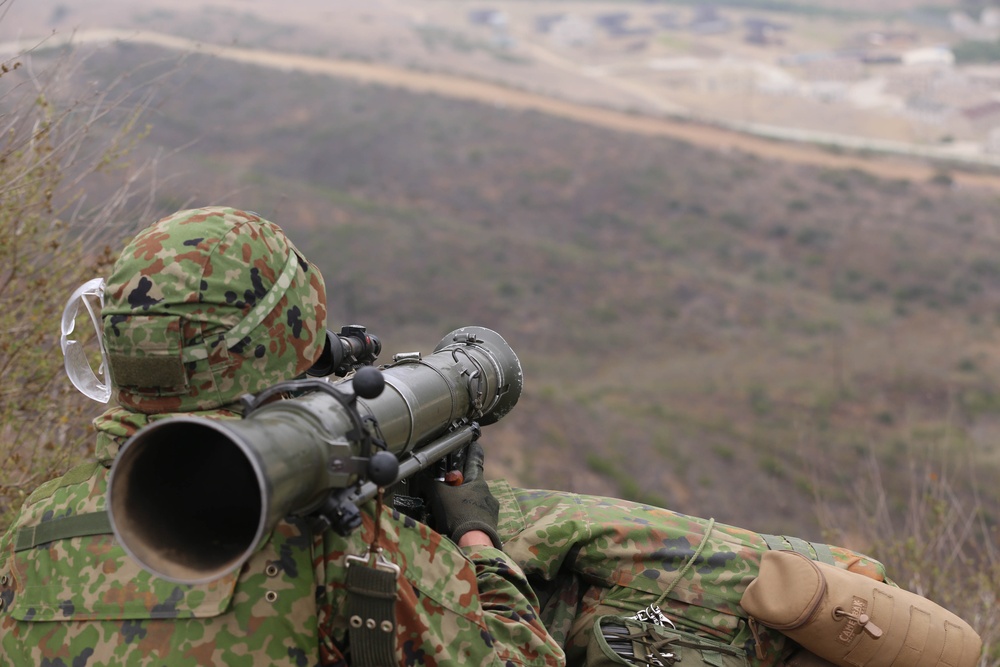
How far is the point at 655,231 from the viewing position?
93.6 feet

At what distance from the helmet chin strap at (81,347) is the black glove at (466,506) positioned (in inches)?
34.8

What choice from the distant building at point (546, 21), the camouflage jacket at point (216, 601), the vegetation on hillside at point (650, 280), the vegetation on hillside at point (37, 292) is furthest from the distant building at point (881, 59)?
the camouflage jacket at point (216, 601)

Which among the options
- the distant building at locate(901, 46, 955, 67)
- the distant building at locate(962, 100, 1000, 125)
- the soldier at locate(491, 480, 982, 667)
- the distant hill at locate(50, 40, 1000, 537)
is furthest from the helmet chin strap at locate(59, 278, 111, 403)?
the distant building at locate(901, 46, 955, 67)

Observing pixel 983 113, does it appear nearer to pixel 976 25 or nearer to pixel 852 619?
pixel 976 25

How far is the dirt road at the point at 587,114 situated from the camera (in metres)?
34.7

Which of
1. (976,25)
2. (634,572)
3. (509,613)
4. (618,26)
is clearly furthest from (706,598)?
(618,26)

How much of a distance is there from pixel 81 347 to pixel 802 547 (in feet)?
6.83

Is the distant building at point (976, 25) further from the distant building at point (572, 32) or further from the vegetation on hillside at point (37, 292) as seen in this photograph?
the vegetation on hillside at point (37, 292)

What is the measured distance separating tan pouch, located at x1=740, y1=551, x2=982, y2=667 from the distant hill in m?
8.93

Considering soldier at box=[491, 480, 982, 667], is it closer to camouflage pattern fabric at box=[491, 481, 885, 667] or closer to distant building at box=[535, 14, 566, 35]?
camouflage pattern fabric at box=[491, 481, 885, 667]

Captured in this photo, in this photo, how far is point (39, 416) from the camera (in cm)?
386

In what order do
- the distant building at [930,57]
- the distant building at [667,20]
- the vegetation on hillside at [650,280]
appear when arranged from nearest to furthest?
the vegetation on hillside at [650,280] < the distant building at [930,57] < the distant building at [667,20]

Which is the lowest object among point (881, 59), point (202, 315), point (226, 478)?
point (881, 59)

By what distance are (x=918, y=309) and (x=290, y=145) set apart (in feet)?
65.2
